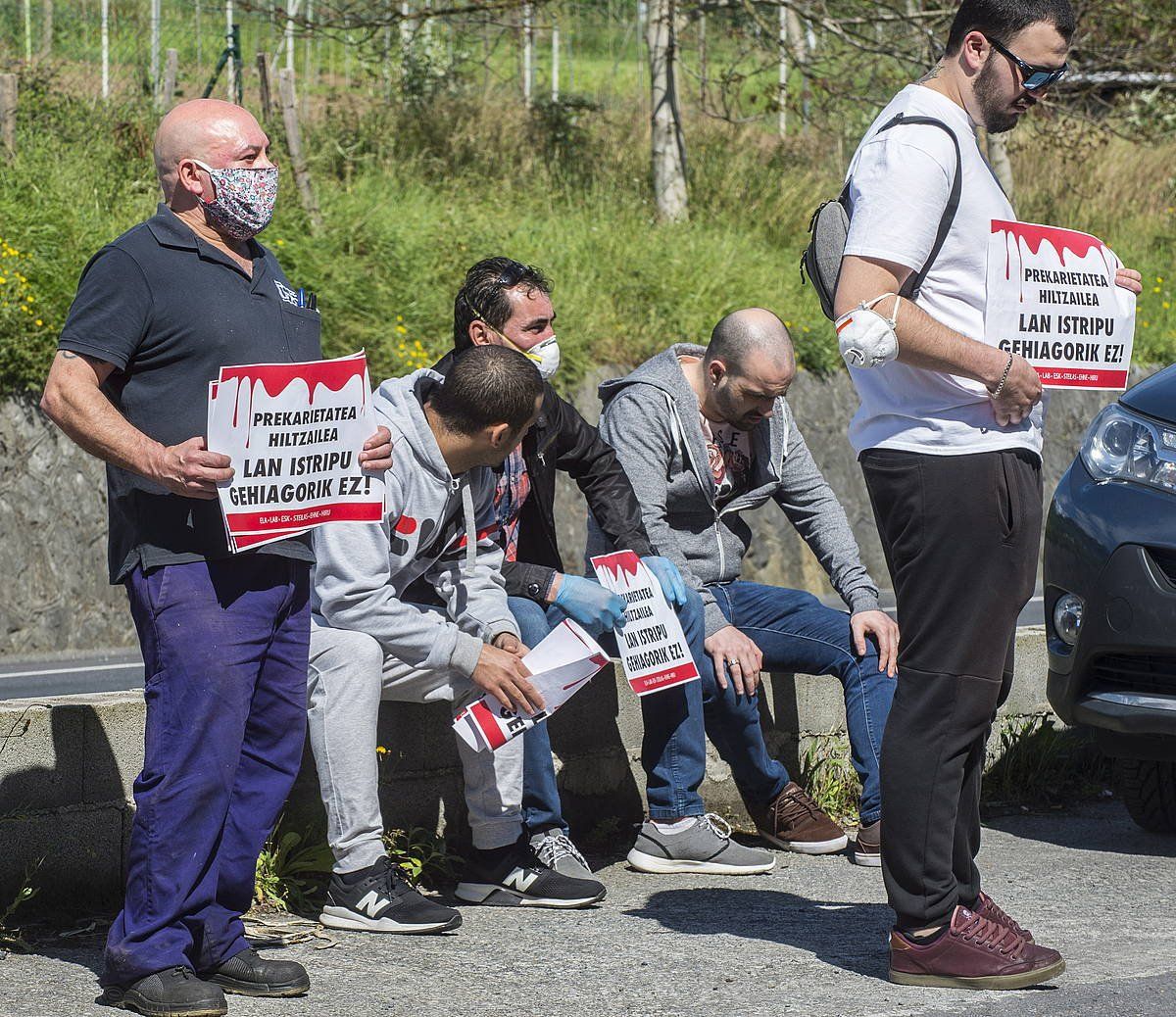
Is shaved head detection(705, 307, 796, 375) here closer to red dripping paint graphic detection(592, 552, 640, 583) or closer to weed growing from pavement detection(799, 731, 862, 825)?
red dripping paint graphic detection(592, 552, 640, 583)

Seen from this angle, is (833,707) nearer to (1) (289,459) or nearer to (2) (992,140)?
(1) (289,459)

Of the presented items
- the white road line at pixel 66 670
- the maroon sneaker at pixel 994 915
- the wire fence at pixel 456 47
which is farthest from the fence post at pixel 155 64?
the maroon sneaker at pixel 994 915

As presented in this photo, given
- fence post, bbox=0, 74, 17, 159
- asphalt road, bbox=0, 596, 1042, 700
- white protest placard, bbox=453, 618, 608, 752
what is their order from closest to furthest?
1. white protest placard, bbox=453, 618, 608, 752
2. asphalt road, bbox=0, 596, 1042, 700
3. fence post, bbox=0, 74, 17, 159

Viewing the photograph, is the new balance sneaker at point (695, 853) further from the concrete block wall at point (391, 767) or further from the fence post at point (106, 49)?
the fence post at point (106, 49)

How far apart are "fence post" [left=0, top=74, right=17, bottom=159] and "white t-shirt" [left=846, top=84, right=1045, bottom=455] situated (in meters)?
10.5

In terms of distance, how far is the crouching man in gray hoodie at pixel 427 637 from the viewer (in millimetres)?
4098

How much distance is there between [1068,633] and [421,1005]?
232 centimetres

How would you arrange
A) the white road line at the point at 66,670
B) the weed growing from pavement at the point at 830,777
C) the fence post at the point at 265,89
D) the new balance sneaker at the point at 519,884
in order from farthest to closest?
the fence post at the point at 265,89 < the white road line at the point at 66,670 < the weed growing from pavement at the point at 830,777 < the new balance sneaker at the point at 519,884

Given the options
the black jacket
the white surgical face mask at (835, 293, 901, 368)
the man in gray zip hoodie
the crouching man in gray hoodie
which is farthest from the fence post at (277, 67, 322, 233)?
the white surgical face mask at (835, 293, 901, 368)

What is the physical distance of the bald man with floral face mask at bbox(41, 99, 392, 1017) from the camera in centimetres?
337

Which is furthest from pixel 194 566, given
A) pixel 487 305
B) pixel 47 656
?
pixel 47 656

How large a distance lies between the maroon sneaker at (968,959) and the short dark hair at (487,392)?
159cm

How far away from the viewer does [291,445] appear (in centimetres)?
346

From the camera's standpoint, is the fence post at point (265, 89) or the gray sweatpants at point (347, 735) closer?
the gray sweatpants at point (347, 735)
